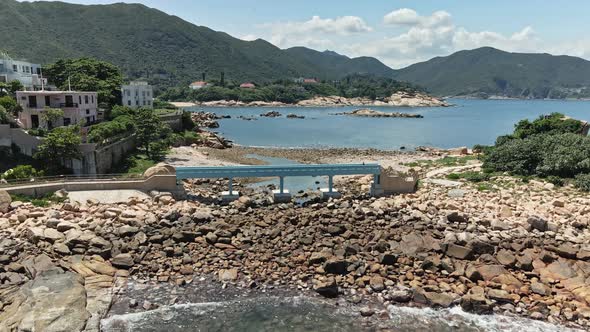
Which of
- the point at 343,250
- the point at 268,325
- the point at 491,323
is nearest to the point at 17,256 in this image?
the point at 268,325

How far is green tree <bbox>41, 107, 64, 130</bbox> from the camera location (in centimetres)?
3928

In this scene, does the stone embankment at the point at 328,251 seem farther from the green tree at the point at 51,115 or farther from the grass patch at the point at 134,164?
the green tree at the point at 51,115

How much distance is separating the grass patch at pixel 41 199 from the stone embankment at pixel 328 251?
0.97 meters

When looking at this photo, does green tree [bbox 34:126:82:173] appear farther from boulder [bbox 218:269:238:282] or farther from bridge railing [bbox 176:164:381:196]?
boulder [bbox 218:269:238:282]

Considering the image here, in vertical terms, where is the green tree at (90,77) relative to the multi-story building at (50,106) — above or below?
above

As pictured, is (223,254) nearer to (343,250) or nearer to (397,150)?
(343,250)

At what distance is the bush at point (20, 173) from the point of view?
3067cm

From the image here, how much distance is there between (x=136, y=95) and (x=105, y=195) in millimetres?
55210

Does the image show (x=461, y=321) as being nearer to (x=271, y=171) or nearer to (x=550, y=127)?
(x=271, y=171)

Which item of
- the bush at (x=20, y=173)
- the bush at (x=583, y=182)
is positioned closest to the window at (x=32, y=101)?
the bush at (x=20, y=173)

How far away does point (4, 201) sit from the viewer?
86.2 ft

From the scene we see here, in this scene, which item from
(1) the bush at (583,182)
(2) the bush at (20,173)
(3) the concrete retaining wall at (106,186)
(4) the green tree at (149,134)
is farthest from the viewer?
(4) the green tree at (149,134)

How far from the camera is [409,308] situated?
18.8 metres

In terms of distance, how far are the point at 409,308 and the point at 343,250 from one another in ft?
17.1
